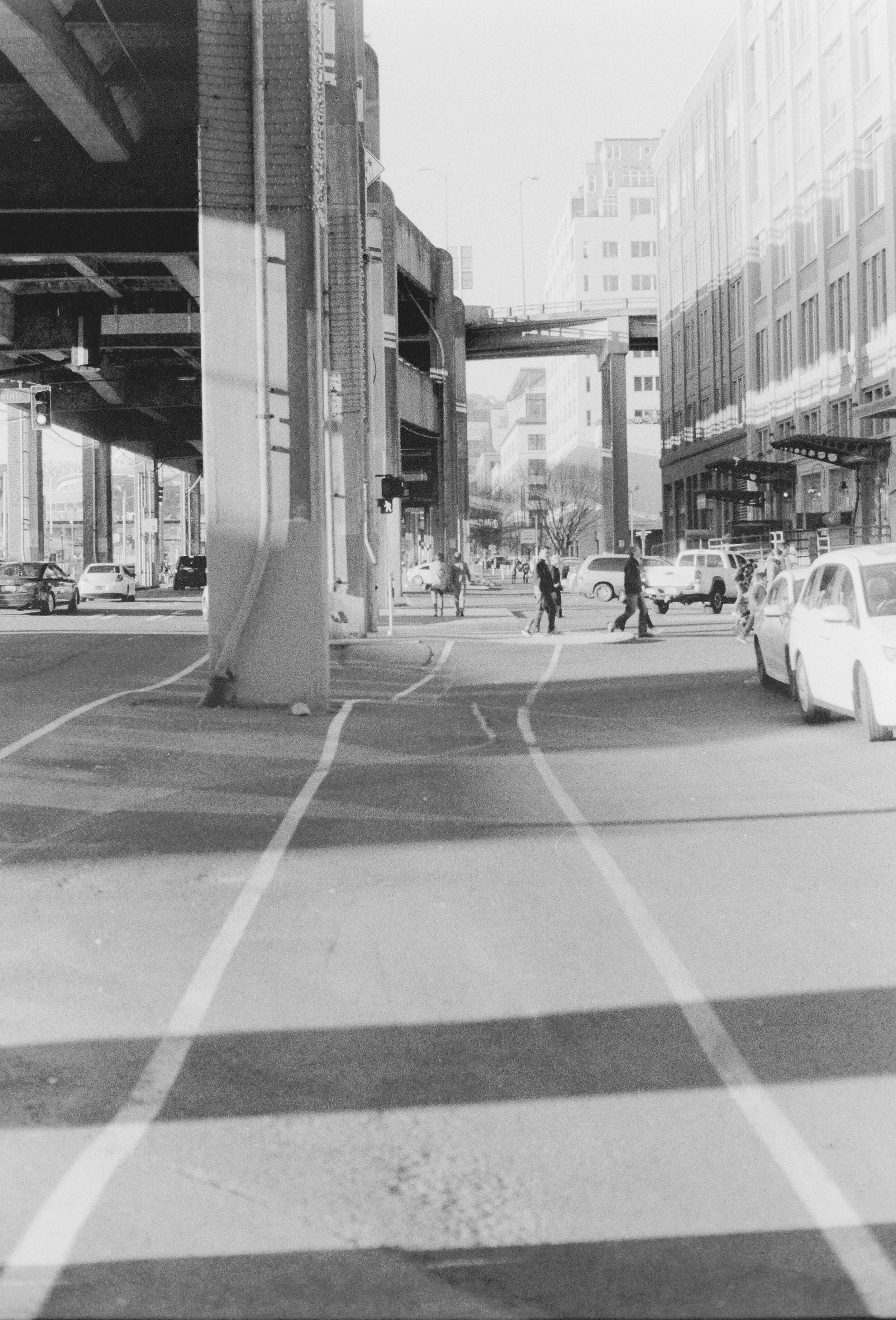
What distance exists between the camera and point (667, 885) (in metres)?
8.46

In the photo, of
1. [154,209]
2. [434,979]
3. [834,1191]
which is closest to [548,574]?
[154,209]

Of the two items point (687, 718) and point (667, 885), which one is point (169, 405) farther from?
point (667, 885)

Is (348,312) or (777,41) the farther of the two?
(777,41)

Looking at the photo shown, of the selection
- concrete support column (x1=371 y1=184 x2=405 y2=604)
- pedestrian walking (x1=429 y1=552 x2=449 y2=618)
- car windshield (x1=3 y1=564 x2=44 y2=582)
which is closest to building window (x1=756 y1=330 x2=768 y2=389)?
pedestrian walking (x1=429 y1=552 x2=449 y2=618)

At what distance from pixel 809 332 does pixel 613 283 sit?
8833cm

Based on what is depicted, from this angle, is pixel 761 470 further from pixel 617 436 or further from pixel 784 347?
pixel 617 436

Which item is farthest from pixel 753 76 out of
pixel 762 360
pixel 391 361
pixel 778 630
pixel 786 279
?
pixel 778 630

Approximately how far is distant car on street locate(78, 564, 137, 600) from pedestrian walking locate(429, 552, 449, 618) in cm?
1391

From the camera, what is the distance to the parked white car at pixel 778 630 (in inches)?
728

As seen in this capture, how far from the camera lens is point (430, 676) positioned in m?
23.6

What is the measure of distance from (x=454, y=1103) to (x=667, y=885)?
3.65 metres

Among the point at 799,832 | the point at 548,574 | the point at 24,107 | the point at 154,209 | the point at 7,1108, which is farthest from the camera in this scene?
the point at 548,574

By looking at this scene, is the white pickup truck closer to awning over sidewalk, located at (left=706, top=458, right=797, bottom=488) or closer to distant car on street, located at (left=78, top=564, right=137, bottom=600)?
awning over sidewalk, located at (left=706, top=458, right=797, bottom=488)

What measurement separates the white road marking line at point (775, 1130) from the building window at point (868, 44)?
155 ft
